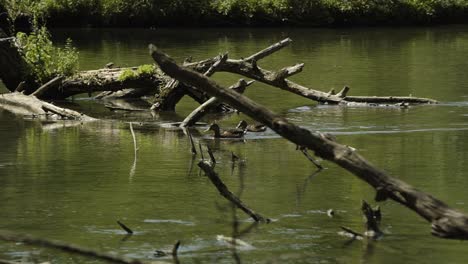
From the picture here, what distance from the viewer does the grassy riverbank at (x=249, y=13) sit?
173ft

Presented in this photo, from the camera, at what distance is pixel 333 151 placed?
716cm

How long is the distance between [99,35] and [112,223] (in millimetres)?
36738

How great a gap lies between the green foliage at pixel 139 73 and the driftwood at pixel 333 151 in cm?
1450

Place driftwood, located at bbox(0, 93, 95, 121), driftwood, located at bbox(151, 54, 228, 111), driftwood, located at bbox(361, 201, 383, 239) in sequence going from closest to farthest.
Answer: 1. driftwood, located at bbox(361, 201, 383, 239)
2. driftwood, located at bbox(0, 93, 95, 121)
3. driftwood, located at bbox(151, 54, 228, 111)

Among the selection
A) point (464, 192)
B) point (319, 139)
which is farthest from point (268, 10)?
point (319, 139)

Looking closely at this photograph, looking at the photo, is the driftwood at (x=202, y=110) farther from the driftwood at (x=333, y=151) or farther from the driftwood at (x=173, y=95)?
the driftwood at (x=333, y=151)

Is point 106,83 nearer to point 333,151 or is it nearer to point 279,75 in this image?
point 279,75

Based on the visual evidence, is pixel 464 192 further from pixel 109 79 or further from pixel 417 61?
pixel 417 61

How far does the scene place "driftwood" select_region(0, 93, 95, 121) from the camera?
67.1 ft

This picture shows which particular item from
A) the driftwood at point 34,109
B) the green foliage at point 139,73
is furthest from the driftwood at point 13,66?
the green foliage at point 139,73

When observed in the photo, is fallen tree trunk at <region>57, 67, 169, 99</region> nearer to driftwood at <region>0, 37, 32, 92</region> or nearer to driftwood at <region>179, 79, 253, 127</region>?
driftwood at <region>0, 37, 32, 92</region>

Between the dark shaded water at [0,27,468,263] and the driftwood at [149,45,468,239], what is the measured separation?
32.6 inches

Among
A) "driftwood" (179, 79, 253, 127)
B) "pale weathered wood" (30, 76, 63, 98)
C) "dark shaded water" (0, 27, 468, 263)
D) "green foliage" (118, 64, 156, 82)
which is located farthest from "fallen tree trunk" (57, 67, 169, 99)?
"driftwood" (179, 79, 253, 127)

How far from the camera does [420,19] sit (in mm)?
53469
